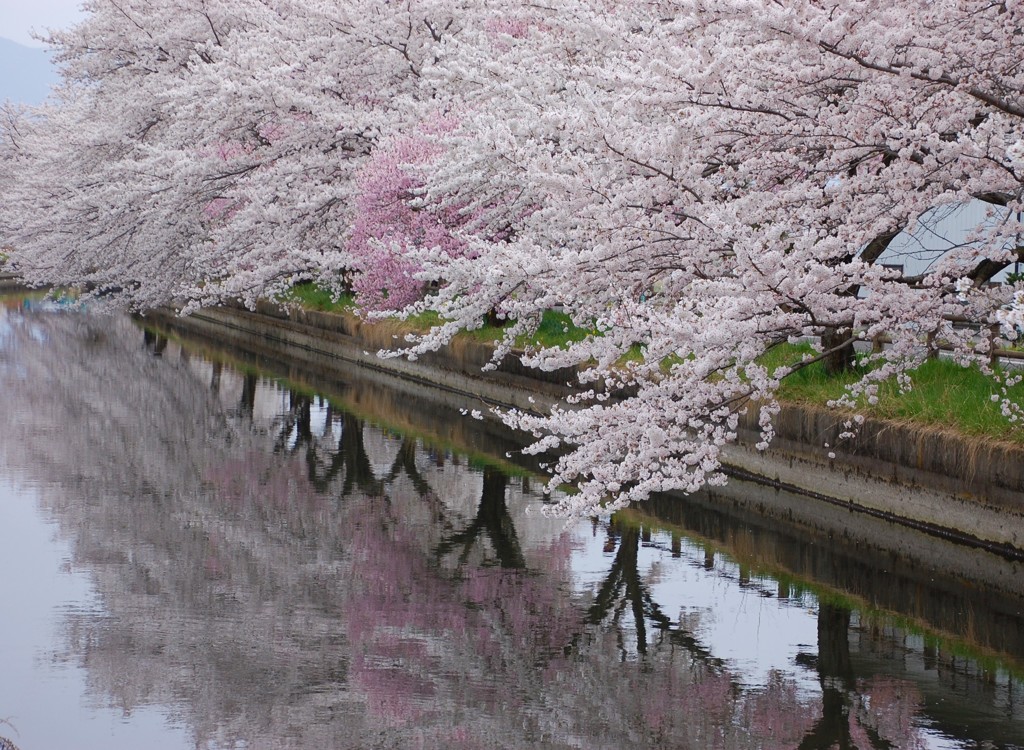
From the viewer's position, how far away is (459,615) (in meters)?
11.4

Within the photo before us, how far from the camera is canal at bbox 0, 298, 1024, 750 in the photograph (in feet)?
28.4

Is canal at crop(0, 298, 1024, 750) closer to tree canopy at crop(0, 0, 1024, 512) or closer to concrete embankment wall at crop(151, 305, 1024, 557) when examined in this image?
concrete embankment wall at crop(151, 305, 1024, 557)

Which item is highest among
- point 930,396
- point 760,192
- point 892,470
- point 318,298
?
point 760,192

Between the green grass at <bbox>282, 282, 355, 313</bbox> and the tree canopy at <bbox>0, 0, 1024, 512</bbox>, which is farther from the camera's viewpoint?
the green grass at <bbox>282, 282, 355, 313</bbox>

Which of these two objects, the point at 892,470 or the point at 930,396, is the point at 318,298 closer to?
the point at 930,396

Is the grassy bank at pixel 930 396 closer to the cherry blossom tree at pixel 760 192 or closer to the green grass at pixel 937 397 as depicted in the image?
the green grass at pixel 937 397

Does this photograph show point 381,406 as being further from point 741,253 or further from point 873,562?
point 741,253

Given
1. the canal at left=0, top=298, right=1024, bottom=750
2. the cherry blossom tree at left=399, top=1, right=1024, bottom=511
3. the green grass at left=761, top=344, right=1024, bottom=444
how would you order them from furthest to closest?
the green grass at left=761, top=344, right=1024, bottom=444, the cherry blossom tree at left=399, top=1, right=1024, bottom=511, the canal at left=0, top=298, right=1024, bottom=750

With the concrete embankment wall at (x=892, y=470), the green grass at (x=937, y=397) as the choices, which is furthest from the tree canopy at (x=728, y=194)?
the concrete embankment wall at (x=892, y=470)

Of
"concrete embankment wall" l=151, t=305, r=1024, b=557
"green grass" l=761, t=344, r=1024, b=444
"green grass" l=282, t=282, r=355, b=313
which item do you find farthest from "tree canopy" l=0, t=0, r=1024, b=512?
"green grass" l=282, t=282, r=355, b=313

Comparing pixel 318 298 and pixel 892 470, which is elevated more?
pixel 318 298

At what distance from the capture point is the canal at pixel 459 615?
866 centimetres

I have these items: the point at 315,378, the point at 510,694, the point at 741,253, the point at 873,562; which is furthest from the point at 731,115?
the point at 315,378

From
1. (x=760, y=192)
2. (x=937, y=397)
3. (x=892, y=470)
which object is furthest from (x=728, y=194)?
(x=892, y=470)
